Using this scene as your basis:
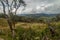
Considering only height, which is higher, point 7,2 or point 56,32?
point 7,2

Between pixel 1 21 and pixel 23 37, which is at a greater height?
pixel 23 37

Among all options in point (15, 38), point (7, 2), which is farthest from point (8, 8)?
point (15, 38)

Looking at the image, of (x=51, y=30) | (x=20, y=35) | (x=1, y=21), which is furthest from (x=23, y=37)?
(x=1, y=21)

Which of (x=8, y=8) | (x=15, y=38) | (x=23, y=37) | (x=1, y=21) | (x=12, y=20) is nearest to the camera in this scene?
(x=23, y=37)

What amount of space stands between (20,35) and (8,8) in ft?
33.5

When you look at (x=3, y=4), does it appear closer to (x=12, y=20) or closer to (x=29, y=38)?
(x=12, y=20)

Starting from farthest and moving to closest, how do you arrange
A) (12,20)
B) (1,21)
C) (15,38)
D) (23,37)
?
1. (1,21)
2. (12,20)
3. (15,38)
4. (23,37)

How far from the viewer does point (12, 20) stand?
45.2 m

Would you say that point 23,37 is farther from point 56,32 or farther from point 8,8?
point 8,8

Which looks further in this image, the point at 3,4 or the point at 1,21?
the point at 1,21

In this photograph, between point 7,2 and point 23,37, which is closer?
→ point 23,37

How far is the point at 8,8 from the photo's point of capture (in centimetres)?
4178

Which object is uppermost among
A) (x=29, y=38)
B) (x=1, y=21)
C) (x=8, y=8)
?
(x=8, y=8)

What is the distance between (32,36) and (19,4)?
12.1 meters
